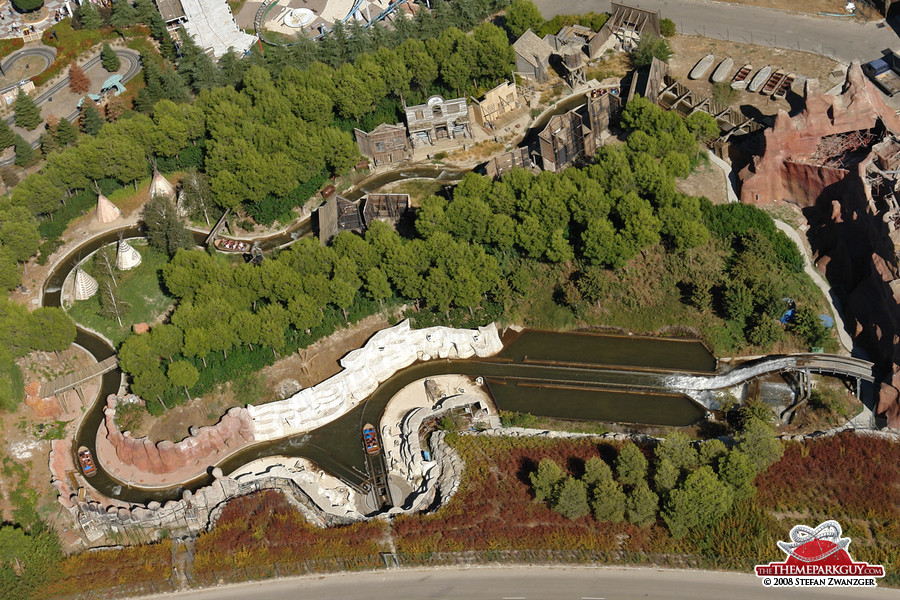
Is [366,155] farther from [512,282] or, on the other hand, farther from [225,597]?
[225,597]

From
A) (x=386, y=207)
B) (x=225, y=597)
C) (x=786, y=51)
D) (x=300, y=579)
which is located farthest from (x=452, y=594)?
(x=786, y=51)

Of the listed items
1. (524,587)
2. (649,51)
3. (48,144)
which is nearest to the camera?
(524,587)

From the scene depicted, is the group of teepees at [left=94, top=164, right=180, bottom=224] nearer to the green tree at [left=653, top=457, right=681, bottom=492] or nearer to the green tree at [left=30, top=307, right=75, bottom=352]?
the green tree at [left=30, top=307, right=75, bottom=352]

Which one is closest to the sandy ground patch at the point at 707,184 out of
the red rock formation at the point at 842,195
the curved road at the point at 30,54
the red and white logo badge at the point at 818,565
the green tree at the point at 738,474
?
the red rock formation at the point at 842,195

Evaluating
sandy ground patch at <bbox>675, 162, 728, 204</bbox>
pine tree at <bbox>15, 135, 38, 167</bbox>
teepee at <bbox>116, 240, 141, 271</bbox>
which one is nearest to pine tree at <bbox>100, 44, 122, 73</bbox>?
pine tree at <bbox>15, 135, 38, 167</bbox>

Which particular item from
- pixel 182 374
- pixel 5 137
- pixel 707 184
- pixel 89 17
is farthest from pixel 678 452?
pixel 89 17

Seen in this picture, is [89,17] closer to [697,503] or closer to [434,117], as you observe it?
[434,117]

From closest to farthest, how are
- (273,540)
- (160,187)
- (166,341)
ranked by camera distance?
1. (273,540)
2. (166,341)
3. (160,187)

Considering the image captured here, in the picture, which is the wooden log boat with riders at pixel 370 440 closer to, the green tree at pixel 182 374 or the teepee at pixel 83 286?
the green tree at pixel 182 374
